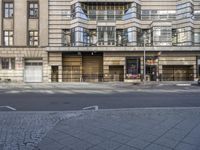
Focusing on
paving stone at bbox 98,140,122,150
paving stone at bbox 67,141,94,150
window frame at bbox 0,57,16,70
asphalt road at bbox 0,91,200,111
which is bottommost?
paving stone at bbox 67,141,94,150

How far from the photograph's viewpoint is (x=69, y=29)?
34281 millimetres

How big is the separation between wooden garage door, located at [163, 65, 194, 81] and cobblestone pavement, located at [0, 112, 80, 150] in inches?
1121

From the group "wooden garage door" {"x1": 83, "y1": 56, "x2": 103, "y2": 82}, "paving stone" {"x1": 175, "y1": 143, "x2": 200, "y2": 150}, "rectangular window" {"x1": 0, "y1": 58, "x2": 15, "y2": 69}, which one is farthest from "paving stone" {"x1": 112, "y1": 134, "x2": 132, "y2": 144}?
"rectangular window" {"x1": 0, "y1": 58, "x2": 15, "y2": 69}

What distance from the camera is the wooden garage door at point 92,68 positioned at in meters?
34.8

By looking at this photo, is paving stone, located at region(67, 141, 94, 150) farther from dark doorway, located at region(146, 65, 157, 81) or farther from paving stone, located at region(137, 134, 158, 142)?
dark doorway, located at region(146, 65, 157, 81)

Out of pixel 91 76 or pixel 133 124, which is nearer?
pixel 133 124

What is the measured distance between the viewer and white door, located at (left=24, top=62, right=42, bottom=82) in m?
34.1

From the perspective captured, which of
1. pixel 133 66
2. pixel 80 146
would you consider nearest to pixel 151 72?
pixel 133 66

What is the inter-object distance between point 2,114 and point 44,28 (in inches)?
1069

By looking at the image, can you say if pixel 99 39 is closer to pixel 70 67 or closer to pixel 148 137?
pixel 70 67

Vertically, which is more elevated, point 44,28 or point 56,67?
point 44,28

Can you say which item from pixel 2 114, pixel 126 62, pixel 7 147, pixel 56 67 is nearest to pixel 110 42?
pixel 126 62

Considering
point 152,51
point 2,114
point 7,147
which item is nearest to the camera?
point 7,147

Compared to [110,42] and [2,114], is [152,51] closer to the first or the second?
[110,42]
